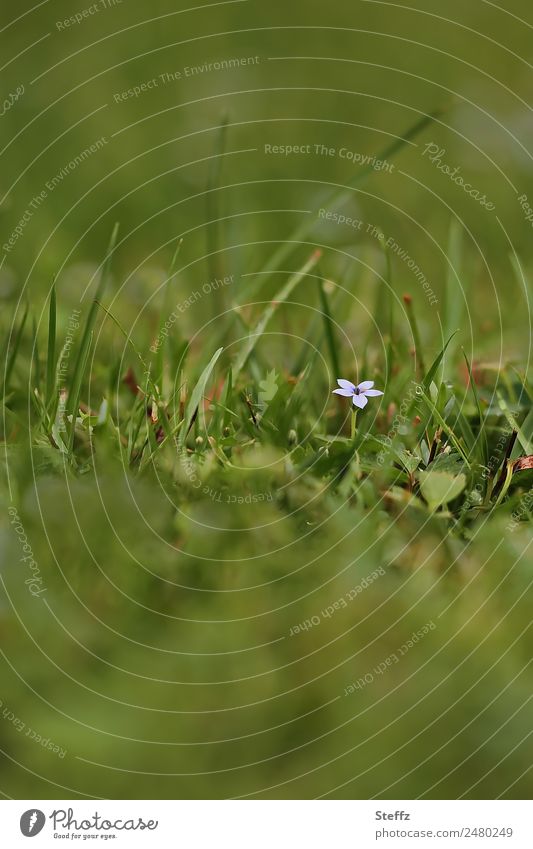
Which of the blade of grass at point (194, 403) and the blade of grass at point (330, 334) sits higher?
the blade of grass at point (330, 334)

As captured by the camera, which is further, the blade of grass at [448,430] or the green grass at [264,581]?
the blade of grass at [448,430]

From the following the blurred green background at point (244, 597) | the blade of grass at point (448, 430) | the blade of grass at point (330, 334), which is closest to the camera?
the blurred green background at point (244, 597)

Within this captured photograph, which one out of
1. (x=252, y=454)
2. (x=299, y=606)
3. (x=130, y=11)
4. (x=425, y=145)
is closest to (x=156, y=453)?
(x=252, y=454)

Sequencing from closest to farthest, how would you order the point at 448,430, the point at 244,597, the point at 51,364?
the point at 244,597 → the point at 448,430 → the point at 51,364

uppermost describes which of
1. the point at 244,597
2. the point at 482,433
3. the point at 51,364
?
the point at 51,364

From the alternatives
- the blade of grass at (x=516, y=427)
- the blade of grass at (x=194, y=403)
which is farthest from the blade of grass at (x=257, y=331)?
the blade of grass at (x=516, y=427)

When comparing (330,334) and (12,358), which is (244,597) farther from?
(12,358)

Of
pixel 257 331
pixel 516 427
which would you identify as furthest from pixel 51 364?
pixel 516 427

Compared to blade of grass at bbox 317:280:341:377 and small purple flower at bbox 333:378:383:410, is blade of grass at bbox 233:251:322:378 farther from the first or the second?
small purple flower at bbox 333:378:383:410

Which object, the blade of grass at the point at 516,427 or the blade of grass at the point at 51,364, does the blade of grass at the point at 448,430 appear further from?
the blade of grass at the point at 51,364

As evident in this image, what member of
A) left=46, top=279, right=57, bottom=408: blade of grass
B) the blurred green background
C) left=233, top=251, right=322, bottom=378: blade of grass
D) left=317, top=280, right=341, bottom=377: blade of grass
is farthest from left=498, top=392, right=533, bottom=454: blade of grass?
left=46, top=279, right=57, bottom=408: blade of grass

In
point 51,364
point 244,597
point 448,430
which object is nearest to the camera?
point 244,597
